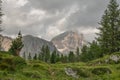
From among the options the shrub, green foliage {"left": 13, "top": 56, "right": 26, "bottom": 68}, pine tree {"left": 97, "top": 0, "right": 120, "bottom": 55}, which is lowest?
the shrub

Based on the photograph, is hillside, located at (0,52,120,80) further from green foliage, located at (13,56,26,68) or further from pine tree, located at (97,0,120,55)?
pine tree, located at (97,0,120,55)

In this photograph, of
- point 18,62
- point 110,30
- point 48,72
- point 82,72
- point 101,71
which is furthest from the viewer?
point 110,30

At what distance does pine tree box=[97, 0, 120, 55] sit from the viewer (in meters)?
88.6

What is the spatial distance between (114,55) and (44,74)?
841 inches

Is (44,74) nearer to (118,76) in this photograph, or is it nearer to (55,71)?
(55,71)

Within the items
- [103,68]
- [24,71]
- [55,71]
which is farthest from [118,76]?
[24,71]

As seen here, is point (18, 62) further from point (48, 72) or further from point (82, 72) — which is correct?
point (82, 72)

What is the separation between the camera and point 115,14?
92.1 metres

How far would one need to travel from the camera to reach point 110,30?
90688mm

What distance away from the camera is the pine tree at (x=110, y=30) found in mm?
88625

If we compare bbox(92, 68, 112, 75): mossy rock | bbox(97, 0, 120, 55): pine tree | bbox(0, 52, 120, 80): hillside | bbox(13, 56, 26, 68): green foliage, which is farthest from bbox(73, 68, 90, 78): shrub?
bbox(97, 0, 120, 55): pine tree

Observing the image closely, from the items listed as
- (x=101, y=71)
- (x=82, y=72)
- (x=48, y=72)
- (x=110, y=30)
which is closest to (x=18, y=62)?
(x=48, y=72)

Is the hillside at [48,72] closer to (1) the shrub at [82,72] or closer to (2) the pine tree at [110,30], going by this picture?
(1) the shrub at [82,72]

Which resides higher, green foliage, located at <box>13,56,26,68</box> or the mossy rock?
green foliage, located at <box>13,56,26,68</box>
